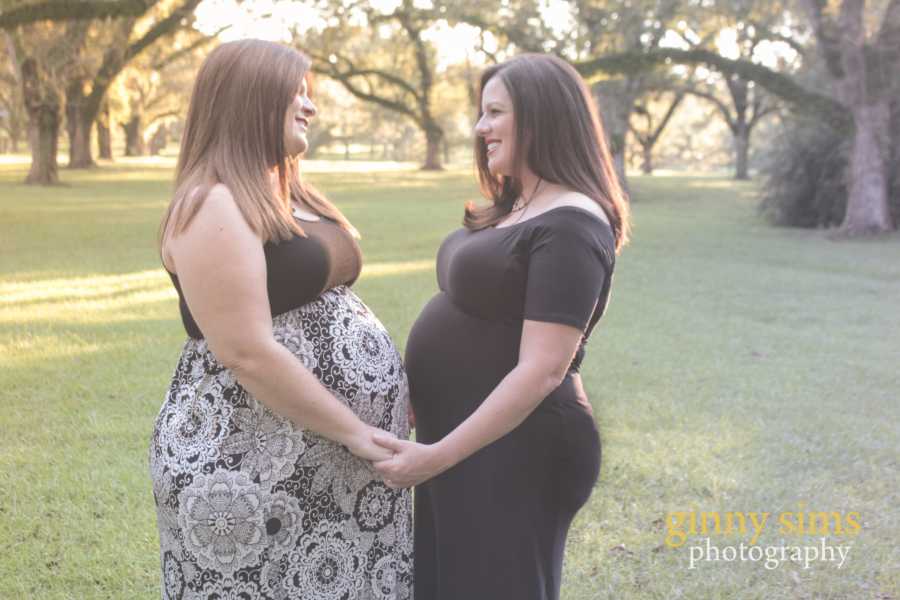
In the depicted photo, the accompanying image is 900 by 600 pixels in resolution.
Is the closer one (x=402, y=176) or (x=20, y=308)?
(x=20, y=308)

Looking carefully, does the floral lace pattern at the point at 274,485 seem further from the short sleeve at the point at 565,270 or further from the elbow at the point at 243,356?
the short sleeve at the point at 565,270

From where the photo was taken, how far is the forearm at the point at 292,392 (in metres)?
2.04

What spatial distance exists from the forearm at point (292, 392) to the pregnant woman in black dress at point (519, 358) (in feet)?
0.50

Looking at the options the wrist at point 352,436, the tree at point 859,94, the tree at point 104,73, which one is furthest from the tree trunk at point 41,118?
the wrist at point 352,436

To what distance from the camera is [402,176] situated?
3762 centimetres

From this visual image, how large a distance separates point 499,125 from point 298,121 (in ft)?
1.71

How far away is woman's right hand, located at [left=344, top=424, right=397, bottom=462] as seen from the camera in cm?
217

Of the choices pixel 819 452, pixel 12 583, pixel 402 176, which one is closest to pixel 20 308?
pixel 12 583

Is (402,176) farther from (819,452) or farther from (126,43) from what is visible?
(819,452)

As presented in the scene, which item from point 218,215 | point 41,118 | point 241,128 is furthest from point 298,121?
point 41,118

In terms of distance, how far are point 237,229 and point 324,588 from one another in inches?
36.7

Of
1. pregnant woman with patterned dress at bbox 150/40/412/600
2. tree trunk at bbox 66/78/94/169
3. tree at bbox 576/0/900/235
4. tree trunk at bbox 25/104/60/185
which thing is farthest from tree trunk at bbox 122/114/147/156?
pregnant woman with patterned dress at bbox 150/40/412/600

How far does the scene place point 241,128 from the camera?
6.91 ft

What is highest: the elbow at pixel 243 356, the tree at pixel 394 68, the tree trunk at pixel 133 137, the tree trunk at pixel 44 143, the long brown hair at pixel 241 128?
the tree at pixel 394 68
